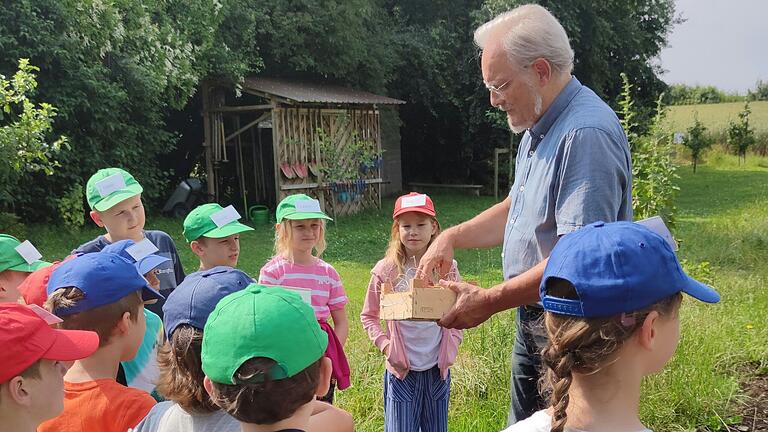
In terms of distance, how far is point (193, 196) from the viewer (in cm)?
1498

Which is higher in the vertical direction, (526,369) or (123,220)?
(123,220)

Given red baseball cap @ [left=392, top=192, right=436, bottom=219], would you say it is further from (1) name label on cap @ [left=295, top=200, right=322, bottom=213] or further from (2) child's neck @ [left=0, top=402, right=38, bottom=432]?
(2) child's neck @ [left=0, top=402, right=38, bottom=432]

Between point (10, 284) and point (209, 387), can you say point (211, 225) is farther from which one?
point (209, 387)

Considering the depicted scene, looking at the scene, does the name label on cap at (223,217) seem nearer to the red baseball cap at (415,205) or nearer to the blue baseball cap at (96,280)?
the red baseball cap at (415,205)

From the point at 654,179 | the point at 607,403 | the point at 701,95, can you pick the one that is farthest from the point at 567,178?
the point at 701,95

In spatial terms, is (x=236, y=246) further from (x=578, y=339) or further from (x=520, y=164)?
(x=578, y=339)

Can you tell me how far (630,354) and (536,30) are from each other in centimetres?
145

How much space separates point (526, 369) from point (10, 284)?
9.10ft

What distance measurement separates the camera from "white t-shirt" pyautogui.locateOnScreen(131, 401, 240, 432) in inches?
74.4

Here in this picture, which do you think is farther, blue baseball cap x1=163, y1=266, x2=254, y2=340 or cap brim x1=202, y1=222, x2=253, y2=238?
cap brim x1=202, y1=222, x2=253, y2=238

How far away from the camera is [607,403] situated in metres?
1.60

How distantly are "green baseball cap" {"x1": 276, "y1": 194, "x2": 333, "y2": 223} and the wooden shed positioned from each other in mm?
10629

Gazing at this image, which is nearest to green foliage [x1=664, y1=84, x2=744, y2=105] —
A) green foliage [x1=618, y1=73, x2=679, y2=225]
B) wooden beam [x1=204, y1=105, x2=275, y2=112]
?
wooden beam [x1=204, y1=105, x2=275, y2=112]

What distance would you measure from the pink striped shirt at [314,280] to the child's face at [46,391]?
187cm
